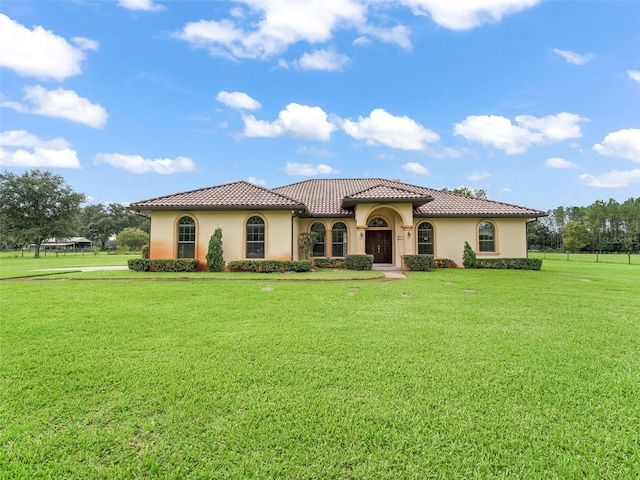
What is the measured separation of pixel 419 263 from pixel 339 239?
16.1 ft

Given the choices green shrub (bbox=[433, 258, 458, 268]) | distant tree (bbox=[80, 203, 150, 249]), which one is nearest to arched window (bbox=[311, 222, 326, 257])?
green shrub (bbox=[433, 258, 458, 268])

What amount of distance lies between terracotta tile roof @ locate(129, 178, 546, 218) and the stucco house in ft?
0.16

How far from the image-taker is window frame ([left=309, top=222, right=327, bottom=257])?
18000mm

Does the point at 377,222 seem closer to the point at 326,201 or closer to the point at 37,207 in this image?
the point at 326,201

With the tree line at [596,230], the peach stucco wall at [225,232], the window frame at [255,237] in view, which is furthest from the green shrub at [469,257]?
the tree line at [596,230]

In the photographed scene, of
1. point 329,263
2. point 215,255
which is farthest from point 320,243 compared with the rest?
point 215,255

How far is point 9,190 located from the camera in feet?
124

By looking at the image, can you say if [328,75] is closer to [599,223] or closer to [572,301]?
[572,301]

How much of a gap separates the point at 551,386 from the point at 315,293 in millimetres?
6331

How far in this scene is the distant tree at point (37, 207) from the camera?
37875 millimetres

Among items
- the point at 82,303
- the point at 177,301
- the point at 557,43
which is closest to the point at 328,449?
the point at 177,301

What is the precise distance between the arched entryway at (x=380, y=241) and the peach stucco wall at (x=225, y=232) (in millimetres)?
5945

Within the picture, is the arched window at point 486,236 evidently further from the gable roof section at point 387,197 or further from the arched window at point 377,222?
the arched window at point 377,222

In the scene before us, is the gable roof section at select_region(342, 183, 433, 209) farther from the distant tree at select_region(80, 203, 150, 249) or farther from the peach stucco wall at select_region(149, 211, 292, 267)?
the distant tree at select_region(80, 203, 150, 249)
